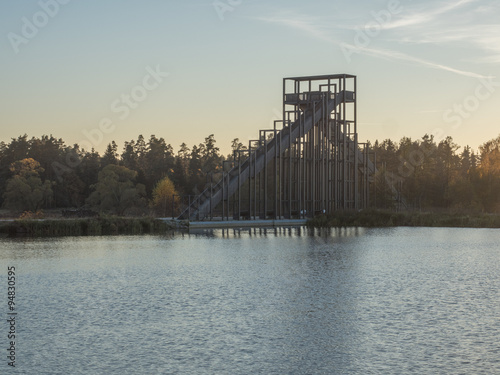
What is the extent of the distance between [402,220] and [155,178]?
199 feet

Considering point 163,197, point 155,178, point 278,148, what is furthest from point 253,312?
point 155,178

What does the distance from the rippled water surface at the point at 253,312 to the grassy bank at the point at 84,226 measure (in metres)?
9.94

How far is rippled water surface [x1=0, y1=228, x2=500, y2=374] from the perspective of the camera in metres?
12.5

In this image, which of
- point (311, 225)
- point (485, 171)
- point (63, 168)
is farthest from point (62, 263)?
point (63, 168)

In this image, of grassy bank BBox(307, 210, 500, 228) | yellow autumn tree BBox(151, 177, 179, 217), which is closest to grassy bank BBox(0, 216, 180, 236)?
grassy bank BBox(307, 210, 500, 228)

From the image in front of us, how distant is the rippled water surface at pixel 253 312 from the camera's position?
41.2 ft

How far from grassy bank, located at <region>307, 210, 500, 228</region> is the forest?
668cm

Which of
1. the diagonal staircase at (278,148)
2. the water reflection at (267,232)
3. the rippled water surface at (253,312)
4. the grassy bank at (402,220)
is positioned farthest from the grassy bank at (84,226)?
the grassy bank at (402,220)

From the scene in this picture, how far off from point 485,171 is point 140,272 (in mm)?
64858

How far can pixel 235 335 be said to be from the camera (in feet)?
47.4

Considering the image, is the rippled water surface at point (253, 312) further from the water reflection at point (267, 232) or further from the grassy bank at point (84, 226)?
the water reflection at point (267, 232)

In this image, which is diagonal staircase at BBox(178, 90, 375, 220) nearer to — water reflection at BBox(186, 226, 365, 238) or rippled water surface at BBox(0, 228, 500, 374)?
water reflection at BBox(186, 226, 365, 238)

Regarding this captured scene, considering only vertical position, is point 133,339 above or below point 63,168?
below

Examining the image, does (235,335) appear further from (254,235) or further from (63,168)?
(63,168)
